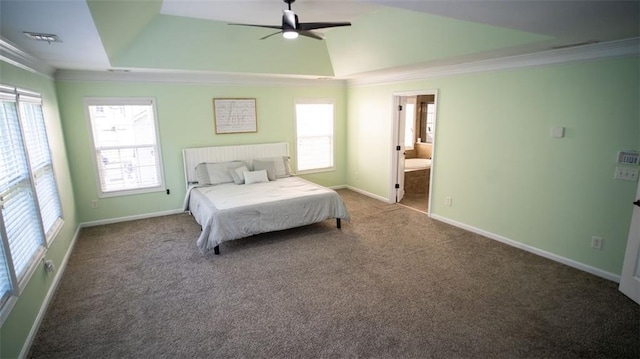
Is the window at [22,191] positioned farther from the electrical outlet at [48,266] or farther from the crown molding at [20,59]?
the crown molding at [20,59]

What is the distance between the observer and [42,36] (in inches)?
99.8

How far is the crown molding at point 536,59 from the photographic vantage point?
116 inches

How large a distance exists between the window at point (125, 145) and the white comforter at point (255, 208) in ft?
2.77

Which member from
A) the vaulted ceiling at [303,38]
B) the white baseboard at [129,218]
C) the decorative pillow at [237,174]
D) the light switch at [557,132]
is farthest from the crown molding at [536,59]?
the white baseboard at [129,218]

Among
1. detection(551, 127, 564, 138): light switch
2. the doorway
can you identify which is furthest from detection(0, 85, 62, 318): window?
detection(551, 127, 564, 138): light switch

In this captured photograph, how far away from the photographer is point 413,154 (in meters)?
8.08

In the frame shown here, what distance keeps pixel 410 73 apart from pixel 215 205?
3.51m

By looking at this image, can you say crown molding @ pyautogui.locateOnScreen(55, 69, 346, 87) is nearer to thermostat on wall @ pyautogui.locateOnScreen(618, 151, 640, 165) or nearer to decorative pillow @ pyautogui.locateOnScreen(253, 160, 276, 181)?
decorative pillow @ pyautogui.locateOnScreen(253, 160, 276, 181)

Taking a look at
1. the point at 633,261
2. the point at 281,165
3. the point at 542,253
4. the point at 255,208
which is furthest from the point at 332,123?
the point at 633,261

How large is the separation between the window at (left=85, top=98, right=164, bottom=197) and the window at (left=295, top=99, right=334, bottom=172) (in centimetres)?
257

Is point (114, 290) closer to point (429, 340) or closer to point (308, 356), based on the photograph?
point (308, 356)

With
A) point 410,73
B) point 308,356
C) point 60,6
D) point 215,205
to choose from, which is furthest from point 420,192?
point 60,6

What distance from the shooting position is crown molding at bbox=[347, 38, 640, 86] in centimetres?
295

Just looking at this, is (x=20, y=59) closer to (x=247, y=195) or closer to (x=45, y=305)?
(x=45, y=305)
